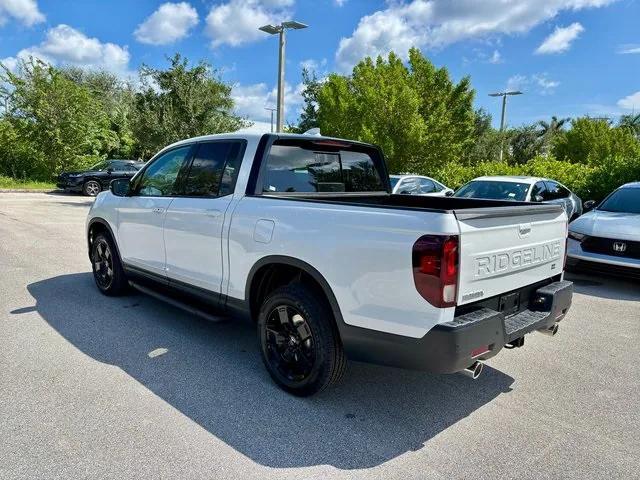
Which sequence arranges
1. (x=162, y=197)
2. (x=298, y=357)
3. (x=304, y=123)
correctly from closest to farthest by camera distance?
1. (x=298, y=357)
2. (x=162, y=197)
3. (x=304, y=123)

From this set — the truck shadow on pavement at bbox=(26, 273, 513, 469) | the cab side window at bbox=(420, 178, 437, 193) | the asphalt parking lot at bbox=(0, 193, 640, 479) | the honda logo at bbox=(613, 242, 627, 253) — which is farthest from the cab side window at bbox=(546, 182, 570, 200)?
the truck shadow on pavement at bbox=(26, 273, 513, 469)

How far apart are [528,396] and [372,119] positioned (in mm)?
15720

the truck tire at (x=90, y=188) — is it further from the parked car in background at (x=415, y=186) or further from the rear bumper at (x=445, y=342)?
the rear bumper at (x=445, y=342)

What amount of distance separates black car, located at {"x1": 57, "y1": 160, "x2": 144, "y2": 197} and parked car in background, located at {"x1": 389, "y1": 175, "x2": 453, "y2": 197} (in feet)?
41.7

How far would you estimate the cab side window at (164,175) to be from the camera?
4.61 m

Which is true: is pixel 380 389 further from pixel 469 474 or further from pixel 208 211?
pixel 208 211

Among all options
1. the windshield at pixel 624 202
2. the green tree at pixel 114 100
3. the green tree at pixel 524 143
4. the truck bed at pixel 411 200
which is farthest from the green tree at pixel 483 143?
the truck bed at pixel 411 200

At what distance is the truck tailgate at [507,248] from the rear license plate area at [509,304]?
66 millimetres

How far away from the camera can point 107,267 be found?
5.72 meters

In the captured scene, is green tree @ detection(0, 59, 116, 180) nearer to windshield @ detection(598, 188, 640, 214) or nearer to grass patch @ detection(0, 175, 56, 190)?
grass patch @ detection(0, 175, 56, 190)

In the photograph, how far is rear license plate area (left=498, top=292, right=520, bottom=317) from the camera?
10.2ft

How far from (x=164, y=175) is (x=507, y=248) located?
A: 11.0ft

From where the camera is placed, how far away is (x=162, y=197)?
4.66m

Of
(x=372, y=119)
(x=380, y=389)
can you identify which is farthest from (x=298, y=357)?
(x=372, y=119)
